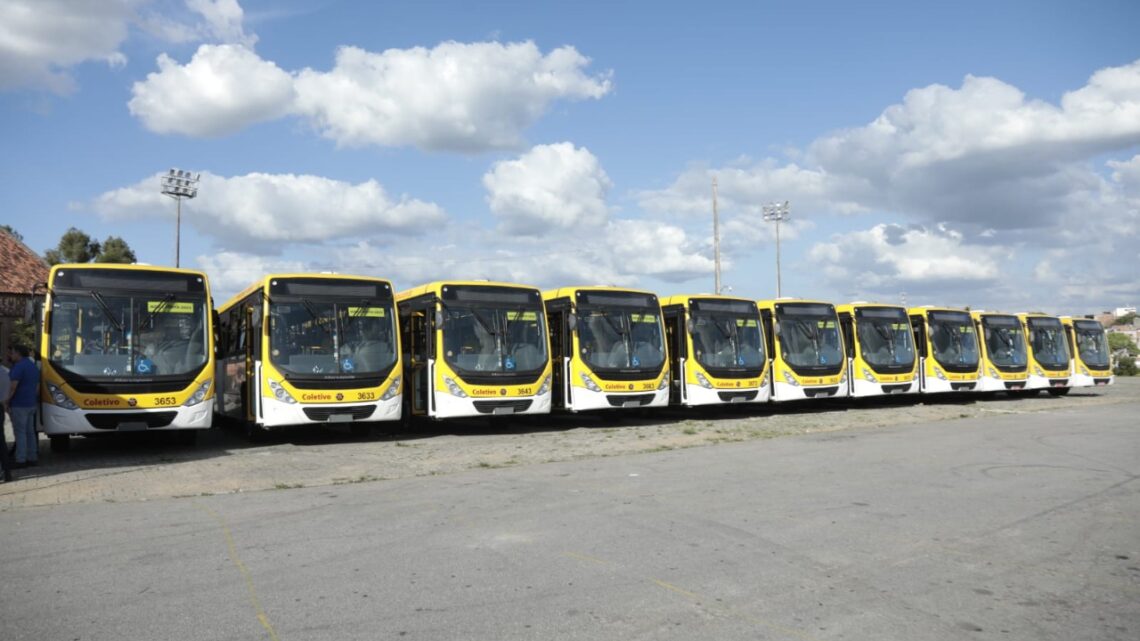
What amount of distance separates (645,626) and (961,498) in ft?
18.2

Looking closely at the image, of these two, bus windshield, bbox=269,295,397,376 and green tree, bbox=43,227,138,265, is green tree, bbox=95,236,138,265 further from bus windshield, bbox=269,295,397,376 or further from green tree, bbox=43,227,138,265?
bus windshield, bbox=269,295,397,376

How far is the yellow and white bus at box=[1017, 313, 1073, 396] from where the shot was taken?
2816cm

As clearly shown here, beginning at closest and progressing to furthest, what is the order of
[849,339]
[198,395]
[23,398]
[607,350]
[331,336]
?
[23,398], [198,395], [331,336], [607,350], [849,339]

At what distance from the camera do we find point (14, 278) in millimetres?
38531

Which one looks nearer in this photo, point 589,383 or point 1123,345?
point 589,383

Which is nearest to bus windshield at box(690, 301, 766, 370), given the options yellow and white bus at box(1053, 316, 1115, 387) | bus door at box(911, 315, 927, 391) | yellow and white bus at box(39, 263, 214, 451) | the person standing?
bus door at box(911, 315, 927, 391)

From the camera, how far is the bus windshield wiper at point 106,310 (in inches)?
543

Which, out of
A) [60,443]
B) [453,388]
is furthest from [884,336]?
[60,443]

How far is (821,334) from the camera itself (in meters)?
23.0

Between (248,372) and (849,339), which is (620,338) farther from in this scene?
(849,339)

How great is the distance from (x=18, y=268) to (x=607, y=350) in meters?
33.5

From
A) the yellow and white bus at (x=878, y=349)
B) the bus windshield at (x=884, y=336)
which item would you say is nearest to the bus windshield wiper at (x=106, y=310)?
the yellow and white bus at (x=878, y=349)

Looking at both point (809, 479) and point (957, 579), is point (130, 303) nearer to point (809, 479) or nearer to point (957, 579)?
point (809, 479)

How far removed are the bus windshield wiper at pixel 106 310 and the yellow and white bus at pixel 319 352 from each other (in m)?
2.26
